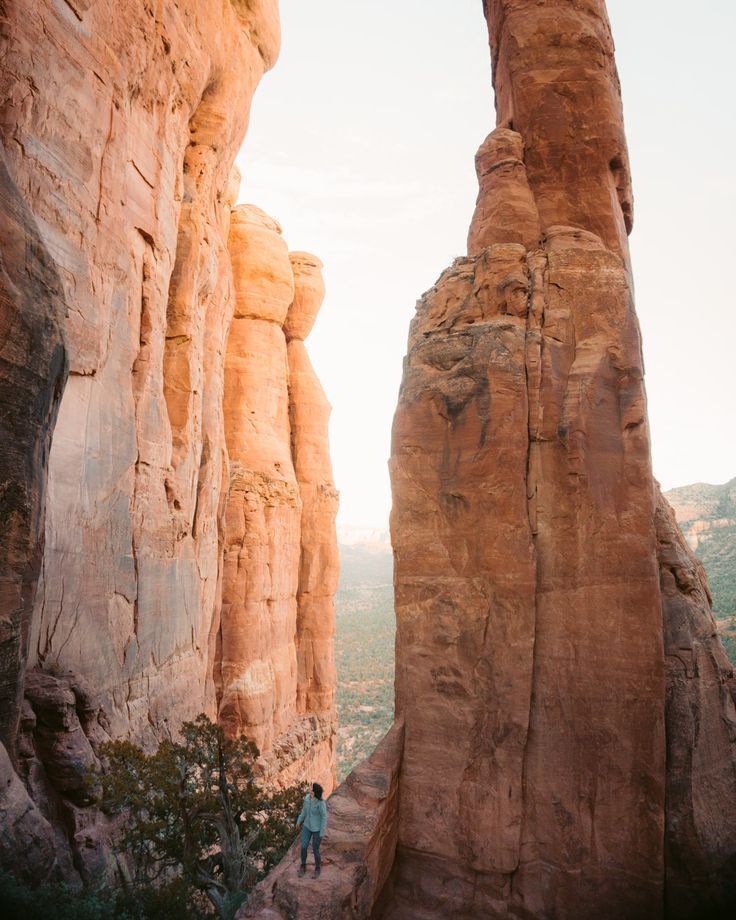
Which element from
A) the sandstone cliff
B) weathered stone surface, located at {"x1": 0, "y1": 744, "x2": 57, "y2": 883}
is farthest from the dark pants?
weathered stone surface, located at {"x1": 0, "y1": 744, "x2": 57, "y2": 883}

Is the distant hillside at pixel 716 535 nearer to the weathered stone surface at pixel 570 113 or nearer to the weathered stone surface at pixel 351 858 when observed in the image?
the weathered stone surface at pixel 570 113

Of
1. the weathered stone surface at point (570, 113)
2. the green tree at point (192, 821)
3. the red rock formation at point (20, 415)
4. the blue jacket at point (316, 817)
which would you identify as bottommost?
the green tree at point (192, 821)

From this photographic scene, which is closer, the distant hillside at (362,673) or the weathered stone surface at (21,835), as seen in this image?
the weathered stone surface at (21,835)

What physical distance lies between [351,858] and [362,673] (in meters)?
60.7

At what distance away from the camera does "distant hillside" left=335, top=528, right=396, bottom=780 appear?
49.2m

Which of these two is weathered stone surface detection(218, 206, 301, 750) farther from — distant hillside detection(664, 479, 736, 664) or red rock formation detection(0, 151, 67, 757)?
distant hillside detection(664, 479, 736, 664)

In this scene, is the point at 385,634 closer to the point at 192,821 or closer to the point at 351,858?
the point at 192,821

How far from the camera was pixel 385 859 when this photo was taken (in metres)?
10.8

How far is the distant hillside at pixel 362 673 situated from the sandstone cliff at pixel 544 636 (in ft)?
67.8

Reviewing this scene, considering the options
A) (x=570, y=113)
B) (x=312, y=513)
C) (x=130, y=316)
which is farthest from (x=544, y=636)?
(x=312, y=513)

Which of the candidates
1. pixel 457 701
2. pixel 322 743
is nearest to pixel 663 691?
pixel 457 701

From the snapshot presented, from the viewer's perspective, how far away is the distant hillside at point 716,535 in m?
41.8

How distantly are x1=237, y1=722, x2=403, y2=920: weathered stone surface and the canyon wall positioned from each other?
9.96 ft

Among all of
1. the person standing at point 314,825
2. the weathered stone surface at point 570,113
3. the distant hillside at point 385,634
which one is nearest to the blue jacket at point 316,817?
the person standing at point 314,825
